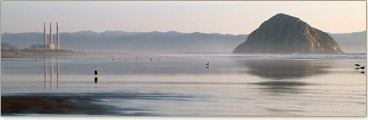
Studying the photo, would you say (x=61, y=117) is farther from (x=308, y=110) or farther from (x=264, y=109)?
(x=308, y=110)

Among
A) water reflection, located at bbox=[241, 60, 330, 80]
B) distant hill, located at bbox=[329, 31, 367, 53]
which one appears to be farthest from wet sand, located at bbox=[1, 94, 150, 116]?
water reflection, located at bbox=[241, 60, 330, 80]

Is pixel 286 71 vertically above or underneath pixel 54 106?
above

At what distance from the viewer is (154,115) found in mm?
16078

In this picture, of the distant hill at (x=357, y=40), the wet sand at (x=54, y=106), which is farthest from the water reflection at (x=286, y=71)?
the wet sand at (x=54, y=106)

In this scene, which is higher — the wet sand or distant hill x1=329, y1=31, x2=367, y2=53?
distant hill x1=329, y1=31, x2=367, y2=53

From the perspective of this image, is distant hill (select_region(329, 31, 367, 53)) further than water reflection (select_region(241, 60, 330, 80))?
No

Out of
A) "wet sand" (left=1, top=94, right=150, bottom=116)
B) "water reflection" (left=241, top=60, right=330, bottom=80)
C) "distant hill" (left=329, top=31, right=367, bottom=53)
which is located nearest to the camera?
"wet sand" (left=1, top=94, right=150, bottom=116)

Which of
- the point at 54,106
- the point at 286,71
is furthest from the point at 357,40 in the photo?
the point at 54,106

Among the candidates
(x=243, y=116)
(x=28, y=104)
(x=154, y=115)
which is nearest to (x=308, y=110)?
(x=243, y=116)

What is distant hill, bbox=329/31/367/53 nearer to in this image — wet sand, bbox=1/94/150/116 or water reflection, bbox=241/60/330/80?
water reflection, bbox=241/60/330/80

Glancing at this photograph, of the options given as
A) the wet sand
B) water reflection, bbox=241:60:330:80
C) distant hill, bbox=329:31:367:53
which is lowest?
the wet sand

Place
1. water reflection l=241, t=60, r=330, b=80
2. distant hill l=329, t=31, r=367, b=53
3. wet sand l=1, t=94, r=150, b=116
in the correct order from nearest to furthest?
1. wet sand l=1, t=94, r=150, b=116
2. distant hill l=329, t=31, r=367, b=53
3. water reflection l=241, t=60, r=330, b=80

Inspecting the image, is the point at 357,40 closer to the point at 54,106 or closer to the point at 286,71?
the point at 286,71

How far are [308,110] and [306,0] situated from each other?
17.5 ft
